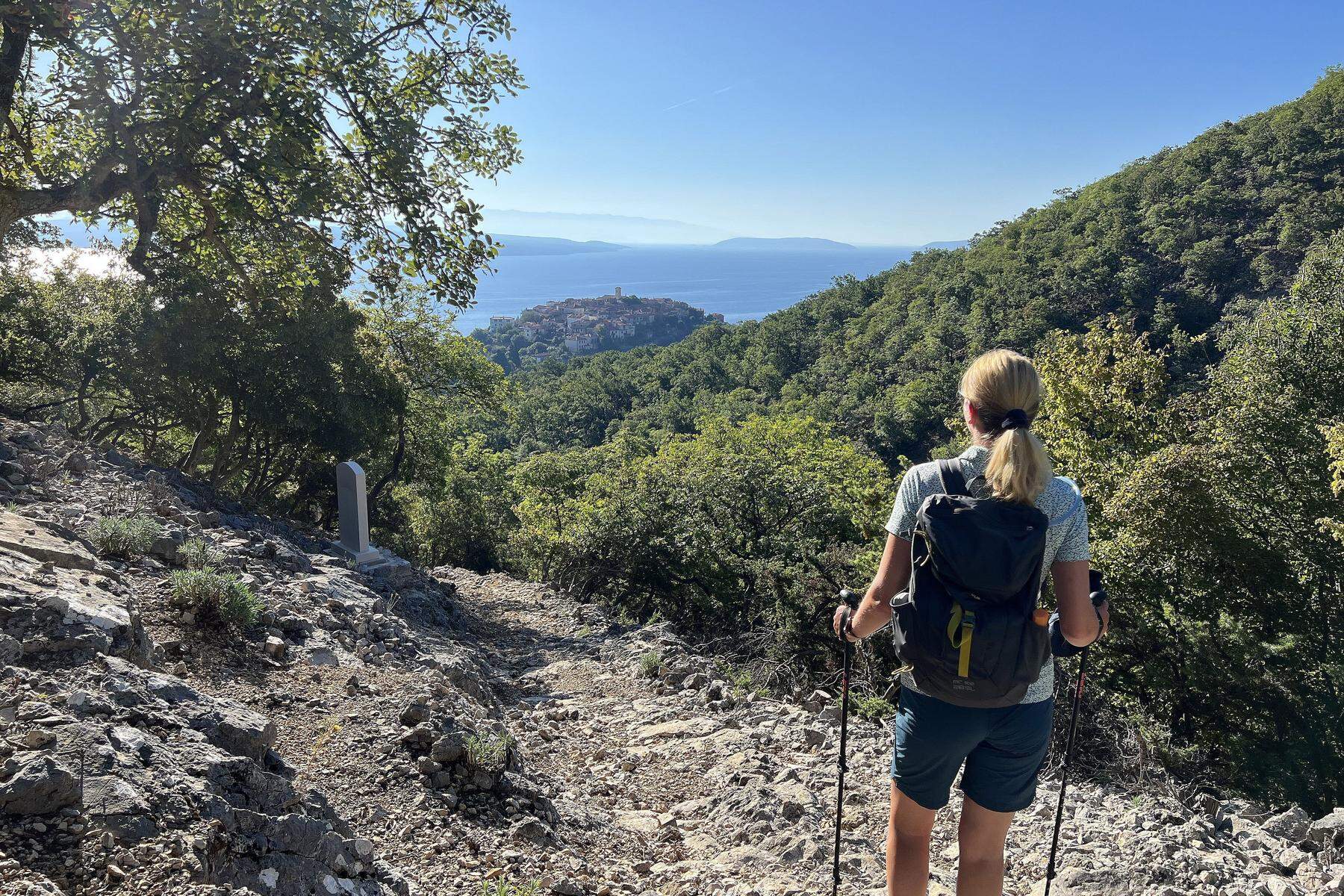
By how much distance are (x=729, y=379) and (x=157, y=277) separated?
57289mm

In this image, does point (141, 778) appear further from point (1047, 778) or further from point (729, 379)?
point (729, 379)

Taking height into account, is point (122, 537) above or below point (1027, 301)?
below

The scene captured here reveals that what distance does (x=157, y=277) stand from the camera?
10.9 metres

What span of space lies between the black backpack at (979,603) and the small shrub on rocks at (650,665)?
5.27 m

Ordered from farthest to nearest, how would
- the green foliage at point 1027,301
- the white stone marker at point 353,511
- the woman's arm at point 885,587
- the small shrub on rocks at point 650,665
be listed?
the green foliage at point 1027,301, the white stone marker at point 353,511, the small shrub on rocks at point 650,665, the woman's arm at point 885,587

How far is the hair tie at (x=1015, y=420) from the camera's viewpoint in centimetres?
228

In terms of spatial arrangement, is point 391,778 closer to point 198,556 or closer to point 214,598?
point 214,598

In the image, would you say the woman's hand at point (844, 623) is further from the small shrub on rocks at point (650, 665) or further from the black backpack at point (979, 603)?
the small shrub on rocks at point (650, 665)

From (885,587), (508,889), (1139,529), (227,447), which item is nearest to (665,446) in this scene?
(227,447)

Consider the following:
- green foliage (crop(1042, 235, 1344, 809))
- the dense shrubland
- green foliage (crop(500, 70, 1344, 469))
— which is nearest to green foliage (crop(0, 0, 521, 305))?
the dense shrubland

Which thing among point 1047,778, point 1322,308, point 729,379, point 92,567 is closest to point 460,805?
point 92,567

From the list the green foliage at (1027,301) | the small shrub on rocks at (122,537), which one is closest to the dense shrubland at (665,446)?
the small shrub on rocks at (122,537)

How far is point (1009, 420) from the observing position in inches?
91.3

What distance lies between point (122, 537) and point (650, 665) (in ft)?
14.8
